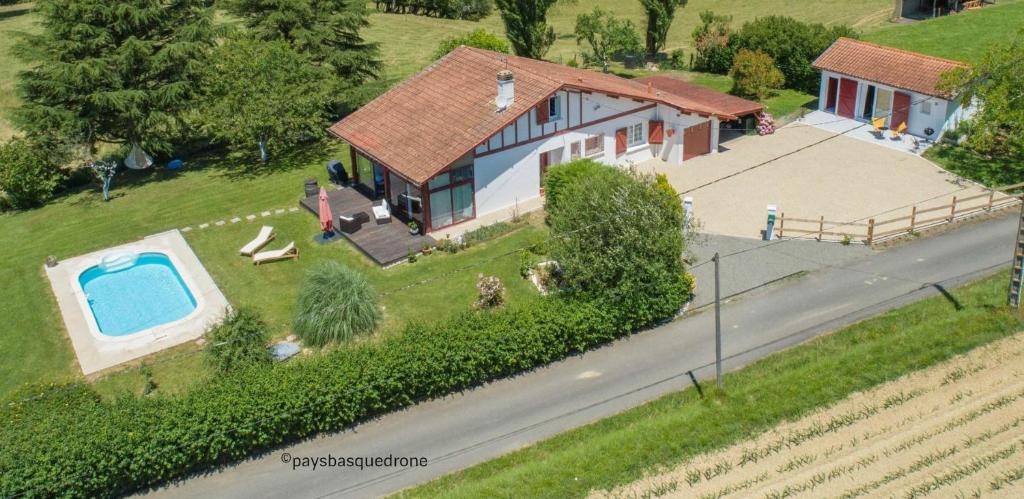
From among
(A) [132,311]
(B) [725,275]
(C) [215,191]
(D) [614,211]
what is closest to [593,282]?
(D) [614,211]

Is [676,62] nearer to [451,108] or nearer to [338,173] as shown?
[451,108]

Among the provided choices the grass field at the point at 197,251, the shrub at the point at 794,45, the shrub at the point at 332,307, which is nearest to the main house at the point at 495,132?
the grass field at the point at 197,251

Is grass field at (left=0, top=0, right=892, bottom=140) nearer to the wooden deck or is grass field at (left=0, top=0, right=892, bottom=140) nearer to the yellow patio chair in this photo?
the wooden deck

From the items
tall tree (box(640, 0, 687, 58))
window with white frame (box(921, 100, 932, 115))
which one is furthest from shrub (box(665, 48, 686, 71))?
window with white frame (box(921, 100, 932, 115))

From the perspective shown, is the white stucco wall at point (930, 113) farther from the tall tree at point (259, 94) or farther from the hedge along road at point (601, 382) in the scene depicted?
the tall tree at point (259, 94)

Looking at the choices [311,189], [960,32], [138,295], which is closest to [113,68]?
[311,189]
